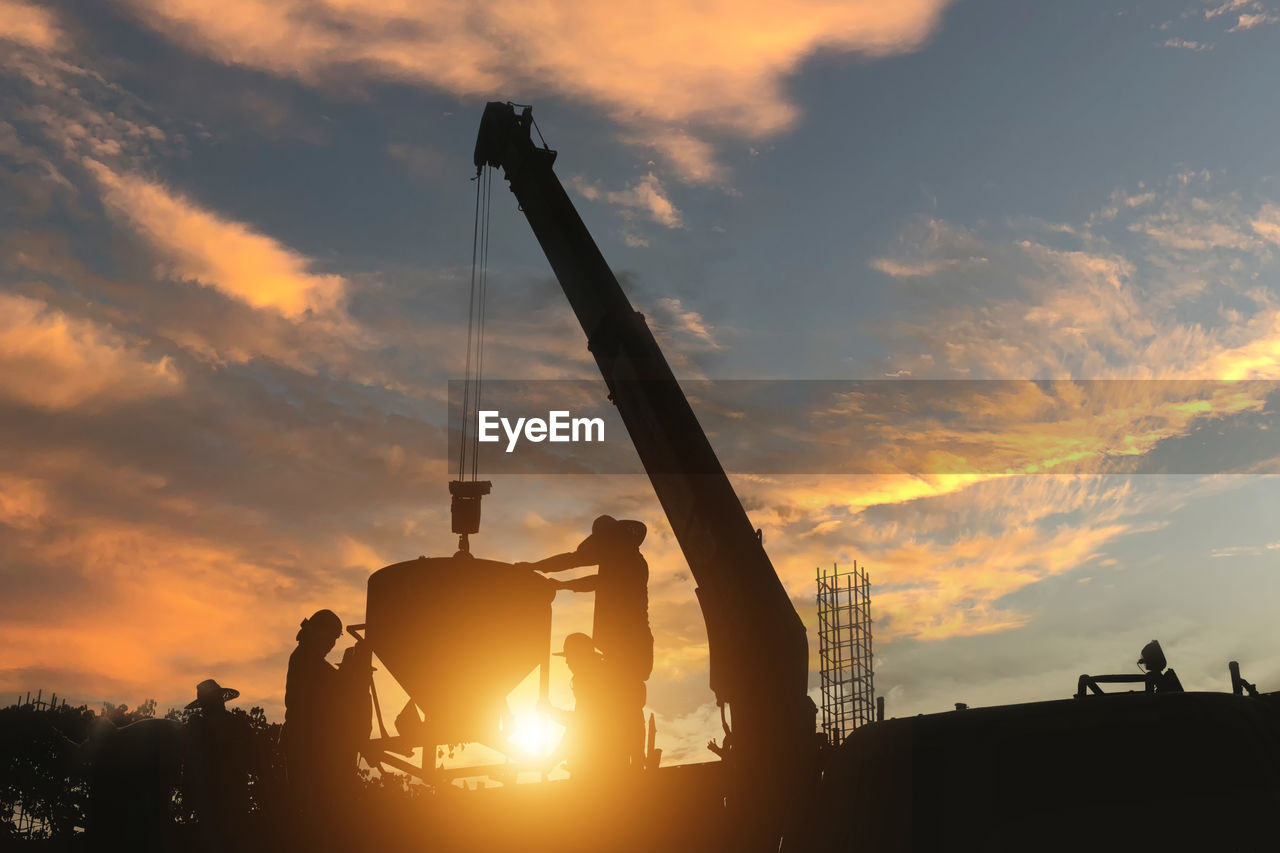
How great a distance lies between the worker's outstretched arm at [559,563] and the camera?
14.8 meters

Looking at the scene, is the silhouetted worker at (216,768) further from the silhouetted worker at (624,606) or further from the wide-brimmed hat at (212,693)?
the silhouetted worker at (624,606)

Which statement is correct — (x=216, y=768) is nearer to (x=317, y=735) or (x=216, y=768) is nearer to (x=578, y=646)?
(x=317, y=735)

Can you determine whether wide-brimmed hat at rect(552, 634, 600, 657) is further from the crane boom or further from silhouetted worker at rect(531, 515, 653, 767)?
the crane boom

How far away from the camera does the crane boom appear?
1252 cm

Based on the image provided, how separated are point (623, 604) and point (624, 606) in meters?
0.03

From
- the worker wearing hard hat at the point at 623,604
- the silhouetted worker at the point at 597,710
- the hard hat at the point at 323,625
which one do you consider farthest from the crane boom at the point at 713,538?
the hard hat at the point at 323,625

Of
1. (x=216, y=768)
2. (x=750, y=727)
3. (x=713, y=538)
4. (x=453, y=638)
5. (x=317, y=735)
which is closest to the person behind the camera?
(x=750, y=727)

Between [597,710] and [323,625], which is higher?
[323,625]

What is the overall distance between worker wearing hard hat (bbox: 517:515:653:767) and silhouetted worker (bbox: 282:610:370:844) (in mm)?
3615

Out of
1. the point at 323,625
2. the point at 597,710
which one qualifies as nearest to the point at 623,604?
the point at 597,710

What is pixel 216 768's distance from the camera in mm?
13570

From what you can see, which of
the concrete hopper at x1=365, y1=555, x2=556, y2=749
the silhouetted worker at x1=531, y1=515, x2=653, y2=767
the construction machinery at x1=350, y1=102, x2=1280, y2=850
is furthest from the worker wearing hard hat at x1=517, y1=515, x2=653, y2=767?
the concrete hopper at x1=365, y1=555, x2=556, y2=749

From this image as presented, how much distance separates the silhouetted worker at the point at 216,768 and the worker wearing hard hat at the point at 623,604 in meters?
4.90

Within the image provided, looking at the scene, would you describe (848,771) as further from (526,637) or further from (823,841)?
(526,637)
